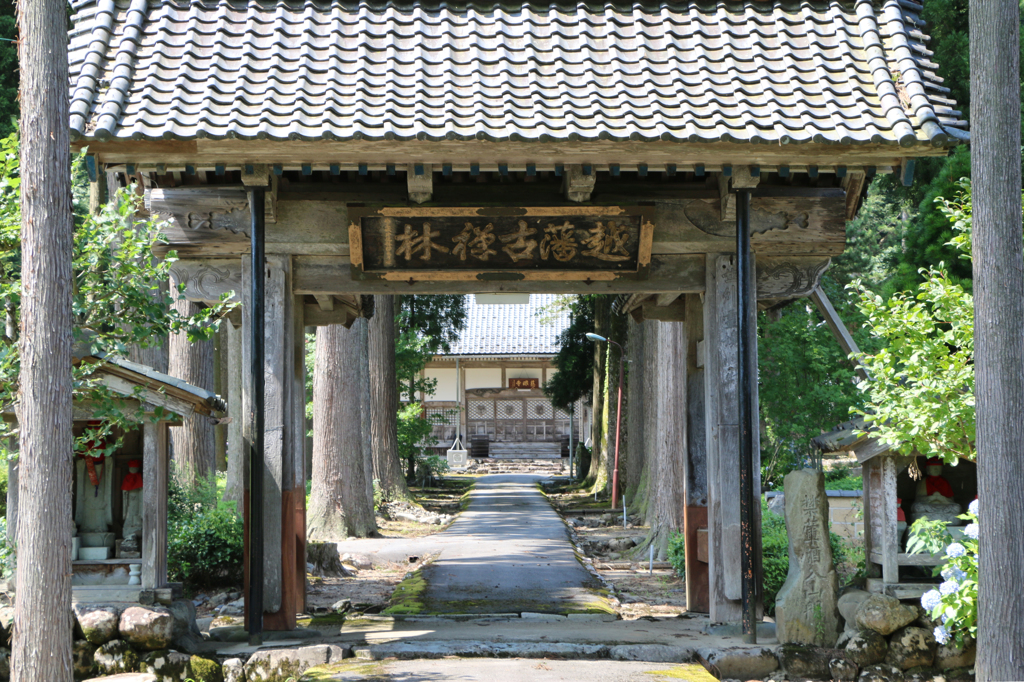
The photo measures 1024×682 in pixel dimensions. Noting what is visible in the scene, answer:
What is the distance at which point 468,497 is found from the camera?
23.6 metres

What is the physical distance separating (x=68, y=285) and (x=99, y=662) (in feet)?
10.7

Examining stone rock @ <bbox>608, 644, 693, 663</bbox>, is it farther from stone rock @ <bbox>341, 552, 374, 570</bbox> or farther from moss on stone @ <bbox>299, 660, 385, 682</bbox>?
stone rock @ <bbox>341, 552, 374, 570</bbox>

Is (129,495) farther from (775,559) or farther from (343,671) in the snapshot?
(775,559)

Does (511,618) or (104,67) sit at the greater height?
(104,67)

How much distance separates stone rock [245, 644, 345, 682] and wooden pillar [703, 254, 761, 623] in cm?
317

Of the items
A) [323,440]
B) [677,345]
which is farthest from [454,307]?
[677,345]

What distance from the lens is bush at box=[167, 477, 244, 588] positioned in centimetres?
1035

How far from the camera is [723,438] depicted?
24.1 ft

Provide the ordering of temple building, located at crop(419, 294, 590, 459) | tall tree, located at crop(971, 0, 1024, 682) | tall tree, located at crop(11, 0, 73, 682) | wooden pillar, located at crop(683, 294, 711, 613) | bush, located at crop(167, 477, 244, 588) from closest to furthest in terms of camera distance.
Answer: tall tree, located at crop(971, 0, 1024, 682) < tall tree, located at crop(11, 0, 73, 682) < wooden pillar, located at crop(683, 294, 711, 613) < bush, located at crop(167, 477, 244, 588) < temple building, located at crop(419, 294, 590, 459)

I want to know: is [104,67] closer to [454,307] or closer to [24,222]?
[24,222]

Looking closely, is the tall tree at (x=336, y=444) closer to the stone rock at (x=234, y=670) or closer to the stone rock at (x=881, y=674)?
the stone rock at (x=234, y=670)

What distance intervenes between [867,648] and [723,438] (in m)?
1.90

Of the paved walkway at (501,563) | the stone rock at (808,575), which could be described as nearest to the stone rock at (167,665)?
the paved walkway at (501,563)

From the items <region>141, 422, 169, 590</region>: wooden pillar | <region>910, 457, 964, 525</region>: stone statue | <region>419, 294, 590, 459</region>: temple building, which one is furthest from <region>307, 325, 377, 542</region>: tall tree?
<region>419, 294, 590, 459</region>: temple building
